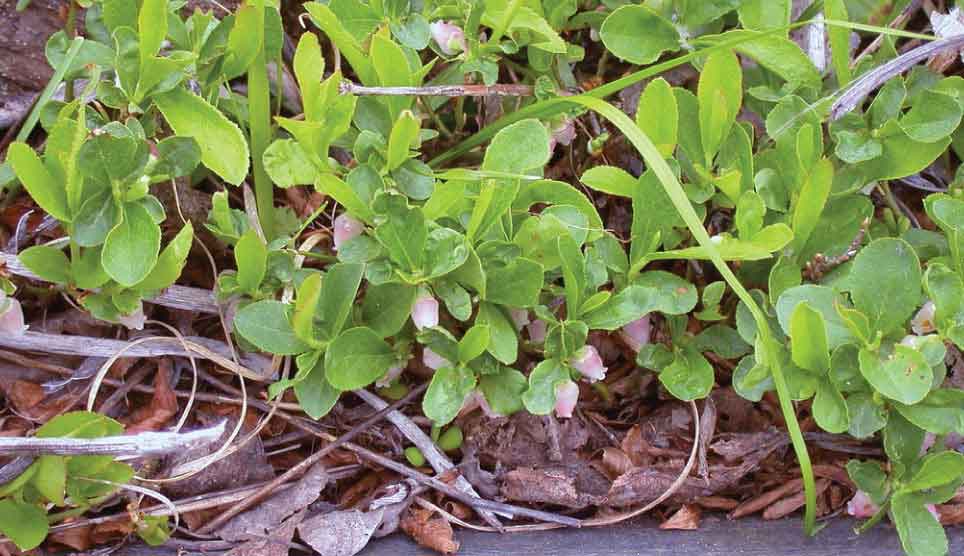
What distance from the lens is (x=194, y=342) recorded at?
1438mm

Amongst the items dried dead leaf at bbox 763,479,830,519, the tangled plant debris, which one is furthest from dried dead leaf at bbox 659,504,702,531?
dried dead leaf at bbox 763,479,830,519

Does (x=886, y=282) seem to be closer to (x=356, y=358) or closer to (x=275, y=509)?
(x=356, y=358)

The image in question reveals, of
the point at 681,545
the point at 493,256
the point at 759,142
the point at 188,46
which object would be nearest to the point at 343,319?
the point at 493,256

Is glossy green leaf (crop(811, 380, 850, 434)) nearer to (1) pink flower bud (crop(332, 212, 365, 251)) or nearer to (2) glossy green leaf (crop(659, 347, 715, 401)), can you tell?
(2) glossy green leaf (crop(659, 347, 715, 401))

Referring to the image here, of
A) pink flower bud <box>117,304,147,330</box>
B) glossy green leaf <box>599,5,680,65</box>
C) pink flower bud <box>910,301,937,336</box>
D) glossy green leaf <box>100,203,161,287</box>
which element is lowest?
pink flower bud <box>117,304,147,330</box>

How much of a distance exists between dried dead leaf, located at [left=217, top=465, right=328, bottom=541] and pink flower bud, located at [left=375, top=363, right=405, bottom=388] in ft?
0.57

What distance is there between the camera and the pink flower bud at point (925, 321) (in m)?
1.29

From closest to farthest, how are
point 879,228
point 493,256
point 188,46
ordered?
point 493,256 < point 188,46 < point 879,228

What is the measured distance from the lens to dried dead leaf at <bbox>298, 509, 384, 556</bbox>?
4.41 feet

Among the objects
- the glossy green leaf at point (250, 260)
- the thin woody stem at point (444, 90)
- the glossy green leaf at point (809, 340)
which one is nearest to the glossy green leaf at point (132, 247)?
the glossy green leaf at point (250, 260)

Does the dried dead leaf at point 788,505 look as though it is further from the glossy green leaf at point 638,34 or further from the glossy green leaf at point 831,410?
the glossy green leaf at point 638,34

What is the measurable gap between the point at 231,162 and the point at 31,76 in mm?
537

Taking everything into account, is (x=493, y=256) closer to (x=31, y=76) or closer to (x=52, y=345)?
(x=52, y=345)

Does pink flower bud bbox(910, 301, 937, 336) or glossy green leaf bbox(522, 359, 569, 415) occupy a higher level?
pink flower bud bbox(910, 301, 937, 336)
